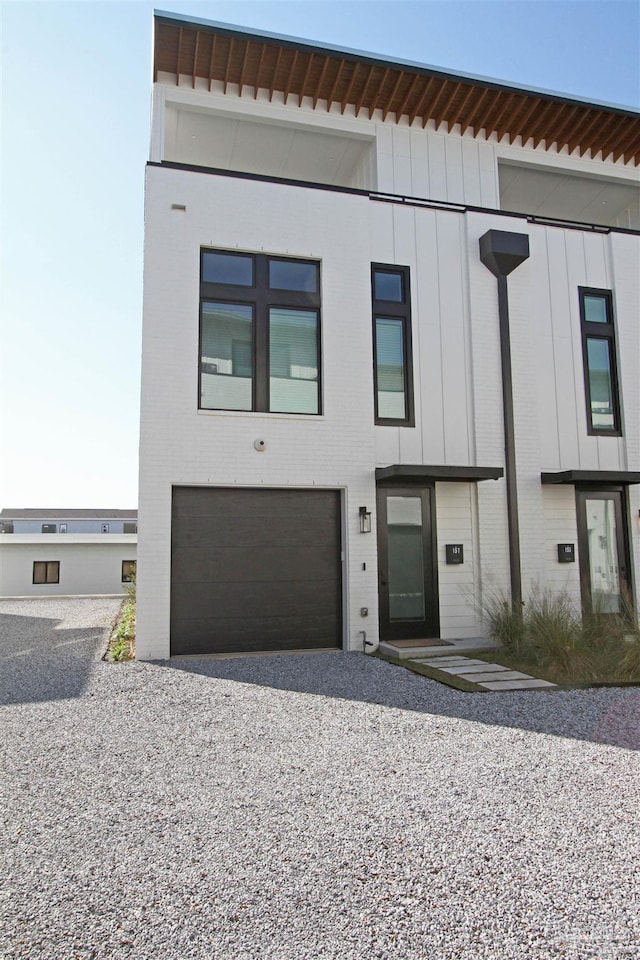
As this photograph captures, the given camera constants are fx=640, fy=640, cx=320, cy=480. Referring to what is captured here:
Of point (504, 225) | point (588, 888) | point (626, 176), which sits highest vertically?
point (626, 176)

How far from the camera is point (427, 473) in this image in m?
8.04

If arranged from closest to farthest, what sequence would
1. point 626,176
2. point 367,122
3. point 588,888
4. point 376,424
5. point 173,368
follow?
1. point 588,888
2. point 173,368
3. point 376,424
4. point 367,122
5. point 626,176

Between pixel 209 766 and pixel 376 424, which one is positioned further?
pixel 376 424

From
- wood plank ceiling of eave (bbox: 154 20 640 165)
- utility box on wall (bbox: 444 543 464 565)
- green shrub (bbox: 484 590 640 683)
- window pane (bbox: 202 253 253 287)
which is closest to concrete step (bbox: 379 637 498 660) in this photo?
green shrub (bbox: 484 590 640 683)

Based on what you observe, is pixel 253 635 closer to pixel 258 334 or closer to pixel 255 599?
pixel 255 599

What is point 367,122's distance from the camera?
10445 millimetres

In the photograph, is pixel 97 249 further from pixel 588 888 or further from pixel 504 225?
pixel 588 888

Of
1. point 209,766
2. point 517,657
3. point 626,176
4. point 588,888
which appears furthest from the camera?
point 626,176

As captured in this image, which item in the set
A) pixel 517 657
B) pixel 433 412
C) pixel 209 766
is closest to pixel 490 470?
pixel 433 412

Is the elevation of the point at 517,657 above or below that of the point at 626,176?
below

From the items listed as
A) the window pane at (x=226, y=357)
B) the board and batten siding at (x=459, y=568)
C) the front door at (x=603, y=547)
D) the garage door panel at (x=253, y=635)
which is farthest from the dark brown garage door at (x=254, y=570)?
the front door at (x=603, y=547)

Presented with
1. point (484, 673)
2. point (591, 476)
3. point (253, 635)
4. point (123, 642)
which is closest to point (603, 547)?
point (591, 476)

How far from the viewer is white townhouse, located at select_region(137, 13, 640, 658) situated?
7.97 metres

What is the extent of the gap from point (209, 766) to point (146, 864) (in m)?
1.27
